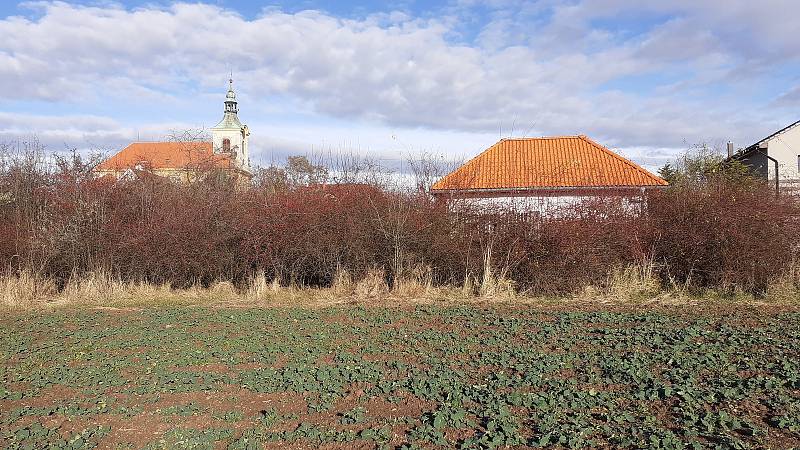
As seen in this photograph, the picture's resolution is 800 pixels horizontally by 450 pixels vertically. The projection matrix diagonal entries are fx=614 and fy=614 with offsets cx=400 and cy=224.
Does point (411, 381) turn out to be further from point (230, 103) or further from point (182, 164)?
point (230, 103)

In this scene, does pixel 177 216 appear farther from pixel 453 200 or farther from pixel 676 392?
pixel 676 392

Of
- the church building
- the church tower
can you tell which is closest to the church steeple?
the church tower

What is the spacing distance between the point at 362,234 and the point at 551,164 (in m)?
8.99

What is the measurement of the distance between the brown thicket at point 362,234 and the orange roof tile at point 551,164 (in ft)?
16.0

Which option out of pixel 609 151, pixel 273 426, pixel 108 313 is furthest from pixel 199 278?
pixel 609 151

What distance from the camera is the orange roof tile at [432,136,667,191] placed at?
16.8 m

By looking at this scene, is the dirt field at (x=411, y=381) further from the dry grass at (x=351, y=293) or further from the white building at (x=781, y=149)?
the white building at (x=781, y=149)

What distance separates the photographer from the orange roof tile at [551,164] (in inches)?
663

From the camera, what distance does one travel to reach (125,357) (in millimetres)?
6605

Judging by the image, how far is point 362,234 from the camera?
11.4 m

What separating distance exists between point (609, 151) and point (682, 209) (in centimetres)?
924

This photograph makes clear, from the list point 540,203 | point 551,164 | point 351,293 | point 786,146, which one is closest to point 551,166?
point 551,164

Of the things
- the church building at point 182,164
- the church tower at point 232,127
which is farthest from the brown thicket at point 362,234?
the church tower at point 232,127

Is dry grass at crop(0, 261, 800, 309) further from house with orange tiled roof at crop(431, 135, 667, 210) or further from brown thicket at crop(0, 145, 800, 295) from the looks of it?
house with orange tiled roof at crop(431, 135, 667, 210)
